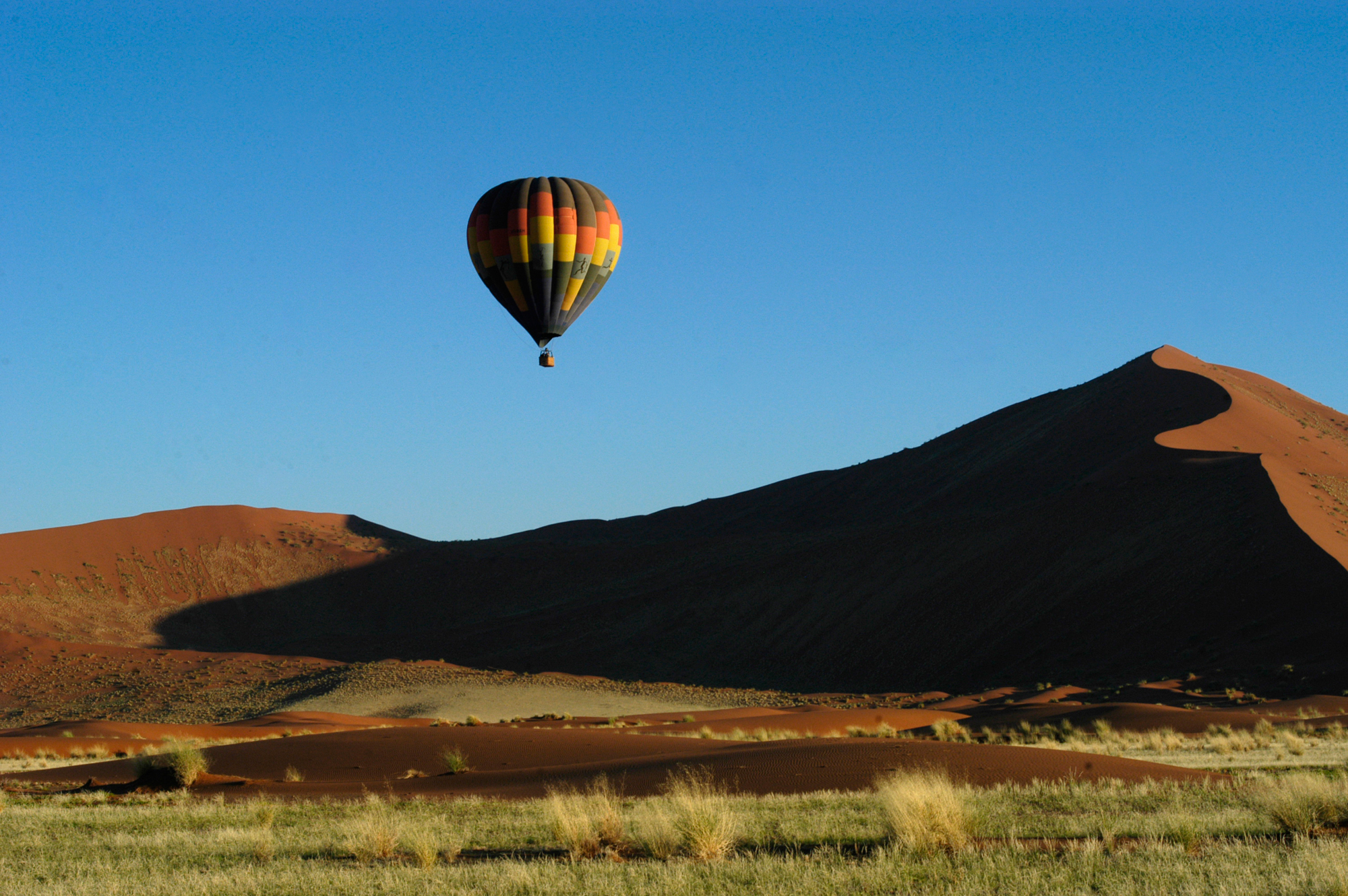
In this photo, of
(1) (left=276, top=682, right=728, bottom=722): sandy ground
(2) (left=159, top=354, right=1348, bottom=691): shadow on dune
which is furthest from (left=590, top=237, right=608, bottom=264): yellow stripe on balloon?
(2) (left=159, top=354, right=1348, bottom=691): shadow on dune

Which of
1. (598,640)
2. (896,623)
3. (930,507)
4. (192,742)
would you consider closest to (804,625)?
(896,623)

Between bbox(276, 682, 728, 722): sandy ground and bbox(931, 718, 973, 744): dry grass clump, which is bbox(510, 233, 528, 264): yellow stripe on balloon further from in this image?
bbox(276, 682, 728, 722): sandy ground

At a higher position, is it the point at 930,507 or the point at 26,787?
the point at 930,507

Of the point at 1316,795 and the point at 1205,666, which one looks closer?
the point at 1316,795

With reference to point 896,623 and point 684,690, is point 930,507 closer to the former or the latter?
point 896,623

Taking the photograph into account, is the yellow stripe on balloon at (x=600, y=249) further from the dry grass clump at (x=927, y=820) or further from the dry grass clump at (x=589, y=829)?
the dry grass clump at (x=927, y=820)

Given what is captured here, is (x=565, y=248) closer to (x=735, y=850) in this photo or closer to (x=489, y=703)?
(x=735, y=850)
